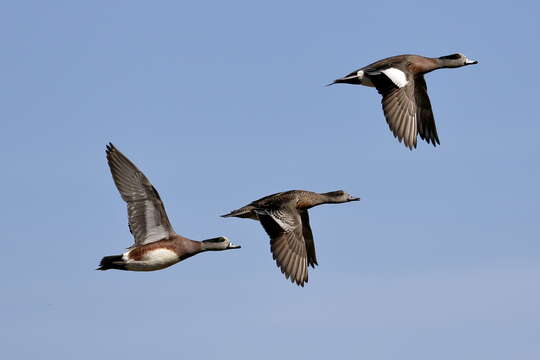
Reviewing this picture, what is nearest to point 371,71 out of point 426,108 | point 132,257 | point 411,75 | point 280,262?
point 411,75

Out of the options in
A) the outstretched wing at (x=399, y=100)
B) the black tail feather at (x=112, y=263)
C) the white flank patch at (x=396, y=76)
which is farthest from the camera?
the white flank patch at (x=396, y=76)

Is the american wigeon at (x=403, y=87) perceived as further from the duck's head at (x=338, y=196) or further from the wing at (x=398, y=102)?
the duck's head at (x=338, y=196)

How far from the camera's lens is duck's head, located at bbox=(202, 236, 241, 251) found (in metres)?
19.3

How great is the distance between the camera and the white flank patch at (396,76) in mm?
20203

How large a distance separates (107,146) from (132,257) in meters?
1.98

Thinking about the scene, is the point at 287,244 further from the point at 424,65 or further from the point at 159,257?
the point at 424,65

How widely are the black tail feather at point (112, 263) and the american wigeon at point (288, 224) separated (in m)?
2.63

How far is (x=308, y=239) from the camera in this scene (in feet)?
71.8

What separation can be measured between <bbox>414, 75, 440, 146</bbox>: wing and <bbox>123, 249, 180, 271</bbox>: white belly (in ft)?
21.1

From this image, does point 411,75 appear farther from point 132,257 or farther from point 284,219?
point 132,257

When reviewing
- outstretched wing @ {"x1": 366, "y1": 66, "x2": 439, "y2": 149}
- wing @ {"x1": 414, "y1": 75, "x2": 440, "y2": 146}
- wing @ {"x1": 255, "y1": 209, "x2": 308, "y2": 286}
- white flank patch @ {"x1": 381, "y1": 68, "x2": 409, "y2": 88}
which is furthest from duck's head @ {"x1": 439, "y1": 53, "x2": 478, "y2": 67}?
wing @ {"x1": 255, "y1": 209, "x2": 308, "y2": 286}

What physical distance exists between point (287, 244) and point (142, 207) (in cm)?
259

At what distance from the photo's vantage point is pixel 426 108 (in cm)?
2242

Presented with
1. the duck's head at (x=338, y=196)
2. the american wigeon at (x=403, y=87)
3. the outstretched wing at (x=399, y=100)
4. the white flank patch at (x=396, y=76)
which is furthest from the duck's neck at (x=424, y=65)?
the duck's head at (x=338, y=196)
